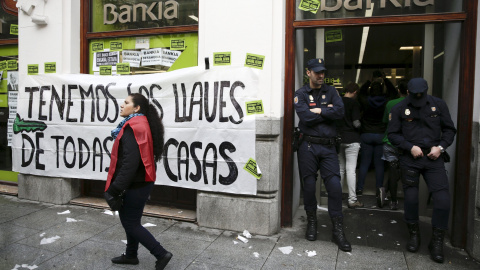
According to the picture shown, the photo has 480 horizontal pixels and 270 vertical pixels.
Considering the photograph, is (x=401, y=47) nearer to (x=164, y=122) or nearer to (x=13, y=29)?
(x=164, y=122)

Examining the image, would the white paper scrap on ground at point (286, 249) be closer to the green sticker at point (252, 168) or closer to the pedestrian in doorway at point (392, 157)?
the green sticker at point (252, 168)

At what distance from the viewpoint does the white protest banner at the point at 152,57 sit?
5848 millimetres

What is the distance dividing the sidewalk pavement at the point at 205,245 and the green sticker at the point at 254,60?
2177 millimetres

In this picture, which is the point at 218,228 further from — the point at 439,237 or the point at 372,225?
the point at 439,237

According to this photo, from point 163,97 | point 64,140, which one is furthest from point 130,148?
point 64,140

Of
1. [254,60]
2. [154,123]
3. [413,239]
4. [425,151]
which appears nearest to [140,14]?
[254,60]

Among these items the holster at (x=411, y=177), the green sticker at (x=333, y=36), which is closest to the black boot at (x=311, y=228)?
the holster at (x=411, y=177)

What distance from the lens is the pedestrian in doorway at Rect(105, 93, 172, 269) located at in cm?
346

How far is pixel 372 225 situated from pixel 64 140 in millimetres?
4842

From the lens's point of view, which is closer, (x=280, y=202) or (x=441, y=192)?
(x=441, y=192)

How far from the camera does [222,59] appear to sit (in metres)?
5.02

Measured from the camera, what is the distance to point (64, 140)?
6039 mm

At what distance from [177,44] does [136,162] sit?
279cm

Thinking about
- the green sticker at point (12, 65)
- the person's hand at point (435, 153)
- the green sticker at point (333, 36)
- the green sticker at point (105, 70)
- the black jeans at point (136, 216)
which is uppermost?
the green sticker at point (333, 36)
